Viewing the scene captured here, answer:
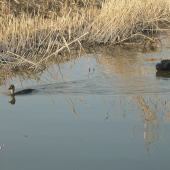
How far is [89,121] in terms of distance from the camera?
454cm

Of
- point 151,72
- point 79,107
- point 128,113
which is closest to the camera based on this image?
point 128,113

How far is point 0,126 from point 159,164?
2.05 meters

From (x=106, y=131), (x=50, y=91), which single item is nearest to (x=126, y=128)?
(x=106, y=131)

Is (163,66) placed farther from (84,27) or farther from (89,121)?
(84,27)

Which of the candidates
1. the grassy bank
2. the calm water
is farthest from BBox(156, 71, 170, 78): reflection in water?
the grassy bank

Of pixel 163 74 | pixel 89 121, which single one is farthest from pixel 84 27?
pixel 89 121

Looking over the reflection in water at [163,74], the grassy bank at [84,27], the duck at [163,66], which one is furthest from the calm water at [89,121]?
the grassy bank at [84,27]

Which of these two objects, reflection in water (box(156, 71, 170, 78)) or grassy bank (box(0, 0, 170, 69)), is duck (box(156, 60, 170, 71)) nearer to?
reflection in water (box(156, 71, 170, 78))

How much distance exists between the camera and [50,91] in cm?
615

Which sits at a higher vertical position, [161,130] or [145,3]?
[145,3]

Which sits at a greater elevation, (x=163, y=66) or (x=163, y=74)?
(x=163, y=66)

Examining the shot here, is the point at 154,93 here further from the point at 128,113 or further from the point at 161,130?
the point at 161,130

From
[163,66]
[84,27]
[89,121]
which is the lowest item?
[89,121]

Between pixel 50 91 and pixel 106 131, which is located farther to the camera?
pixel 50 91
